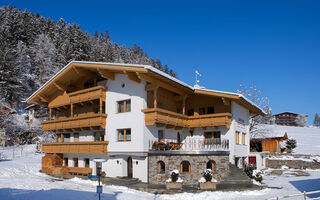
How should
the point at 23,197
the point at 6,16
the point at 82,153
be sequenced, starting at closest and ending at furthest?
the point at 23,197 → the point at 82,153 → the point at 6,16

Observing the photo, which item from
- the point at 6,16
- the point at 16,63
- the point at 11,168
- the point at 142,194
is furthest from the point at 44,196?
the point at 6,16

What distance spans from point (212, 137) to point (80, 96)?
13153 mm

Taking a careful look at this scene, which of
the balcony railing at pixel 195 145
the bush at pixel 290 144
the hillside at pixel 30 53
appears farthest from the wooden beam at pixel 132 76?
the hillside at pixel 30 53

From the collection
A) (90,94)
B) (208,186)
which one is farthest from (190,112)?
(208,186)

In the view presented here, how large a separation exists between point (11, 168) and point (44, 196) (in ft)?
43.8

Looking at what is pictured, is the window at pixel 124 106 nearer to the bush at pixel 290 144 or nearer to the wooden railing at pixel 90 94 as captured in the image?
the wooden railing at pixel 90 94

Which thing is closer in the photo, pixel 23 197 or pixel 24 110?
pixel 23 197

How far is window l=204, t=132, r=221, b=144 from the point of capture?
24.9 m

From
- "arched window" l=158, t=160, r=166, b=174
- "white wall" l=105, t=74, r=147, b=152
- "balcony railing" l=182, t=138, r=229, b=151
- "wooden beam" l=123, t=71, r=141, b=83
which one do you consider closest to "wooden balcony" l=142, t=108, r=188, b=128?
"white wall" l=105, t=74, r=147, b=152

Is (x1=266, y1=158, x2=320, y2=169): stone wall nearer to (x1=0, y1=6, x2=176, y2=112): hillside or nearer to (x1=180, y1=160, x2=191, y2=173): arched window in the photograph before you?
(x1=180, y1=160, x2=191, y2=173): arched window

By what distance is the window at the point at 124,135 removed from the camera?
22.7m

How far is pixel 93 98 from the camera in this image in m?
25.1

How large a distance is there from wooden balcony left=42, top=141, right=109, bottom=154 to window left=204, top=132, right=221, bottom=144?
30.1ft

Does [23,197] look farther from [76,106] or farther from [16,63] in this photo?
[16,63]
